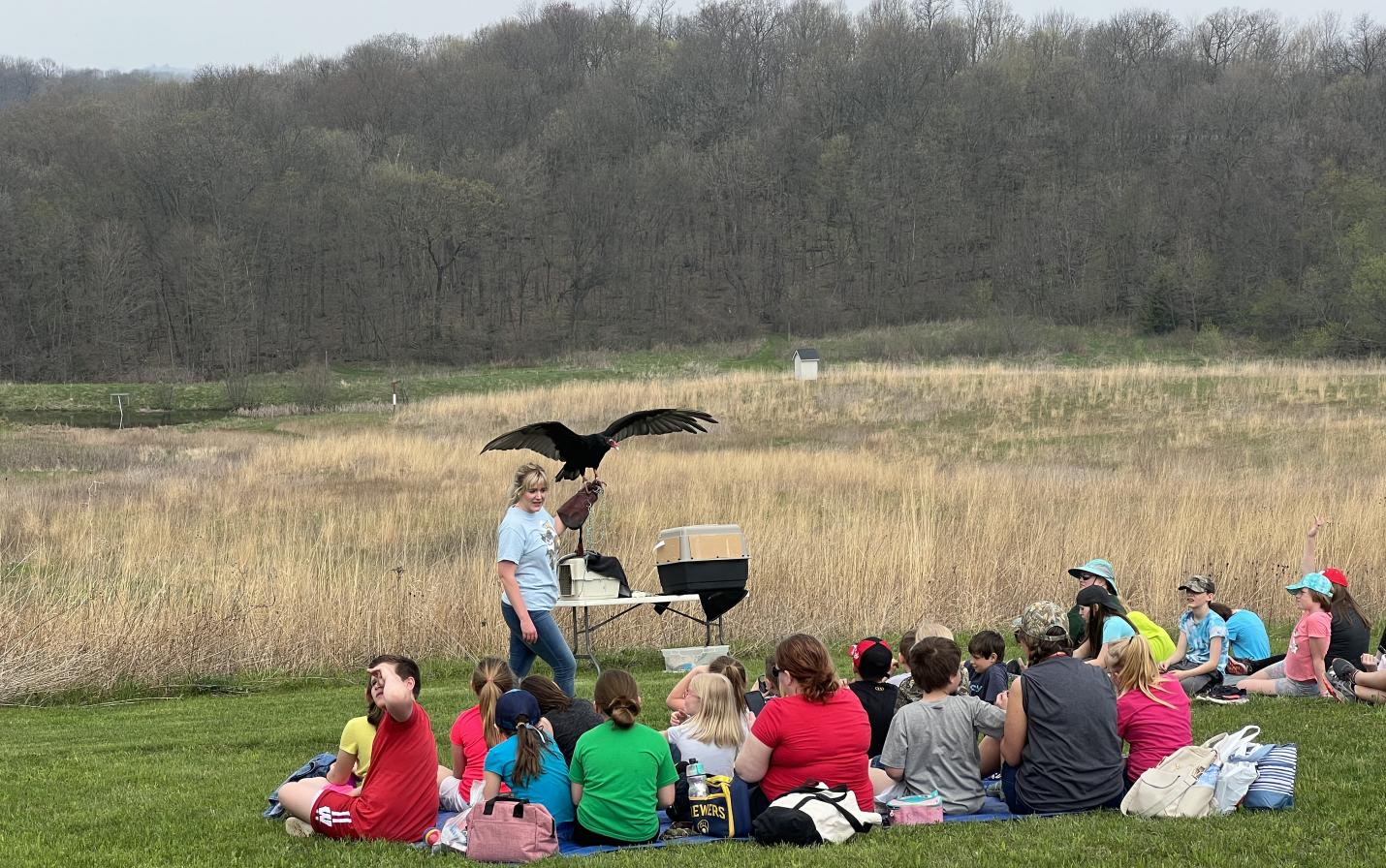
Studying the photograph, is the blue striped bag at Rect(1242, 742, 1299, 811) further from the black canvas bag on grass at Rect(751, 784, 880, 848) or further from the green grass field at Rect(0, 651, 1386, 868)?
the black canvas bag on grass at Rect(751, 784, 880, 848)

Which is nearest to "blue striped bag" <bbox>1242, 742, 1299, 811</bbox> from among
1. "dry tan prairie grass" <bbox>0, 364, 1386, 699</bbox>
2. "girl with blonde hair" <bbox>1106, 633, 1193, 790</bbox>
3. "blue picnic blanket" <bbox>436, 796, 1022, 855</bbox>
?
"girl with blonde hair" <bbox>1106, 633, 1193, 790</bbox>

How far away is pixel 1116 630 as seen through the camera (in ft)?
23.2

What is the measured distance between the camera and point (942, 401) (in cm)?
3438

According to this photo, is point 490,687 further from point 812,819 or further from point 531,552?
point 531,552

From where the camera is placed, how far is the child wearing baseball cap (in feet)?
20.9

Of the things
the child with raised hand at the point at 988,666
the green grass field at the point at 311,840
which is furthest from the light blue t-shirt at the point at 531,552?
the child with raised hand at the point at 988,666

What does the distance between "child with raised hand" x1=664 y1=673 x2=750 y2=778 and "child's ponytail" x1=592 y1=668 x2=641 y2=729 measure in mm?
685

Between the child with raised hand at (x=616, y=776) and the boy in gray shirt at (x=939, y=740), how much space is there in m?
1.10

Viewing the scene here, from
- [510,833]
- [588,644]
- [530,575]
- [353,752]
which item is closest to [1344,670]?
[530,575]

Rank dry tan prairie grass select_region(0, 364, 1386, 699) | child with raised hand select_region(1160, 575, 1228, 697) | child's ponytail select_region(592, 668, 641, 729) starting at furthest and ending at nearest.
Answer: dry tan prairie grass select_region(0, 364, 1386, 699) → child with raised hand select_region(1160, 575, 1228, 697) → child's ponytail select_region(592, 668, 641, 729)

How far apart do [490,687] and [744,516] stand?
36.1 ft

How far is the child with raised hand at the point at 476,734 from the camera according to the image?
614cm

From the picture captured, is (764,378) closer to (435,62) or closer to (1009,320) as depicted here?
(1009,320)

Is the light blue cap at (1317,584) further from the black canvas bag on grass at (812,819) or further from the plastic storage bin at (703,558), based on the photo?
the black canvas bag on grass at (812,819)
